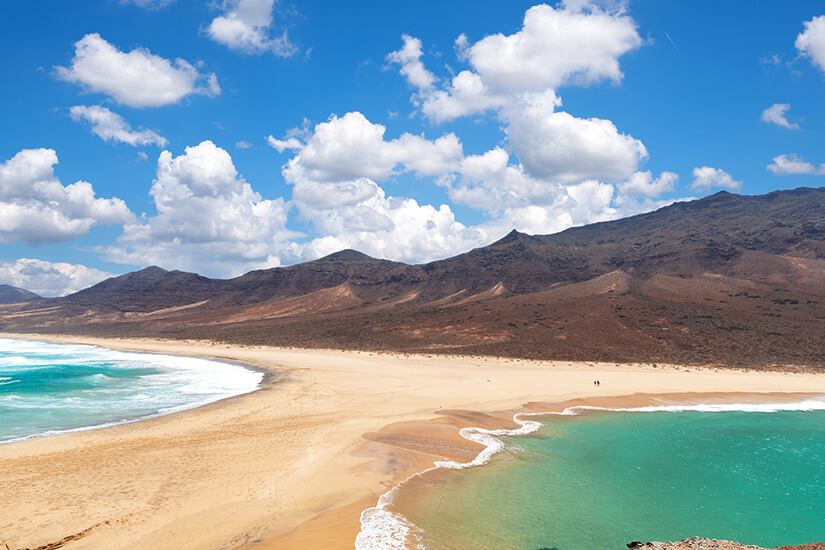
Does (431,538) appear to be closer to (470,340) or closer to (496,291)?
(470,340)

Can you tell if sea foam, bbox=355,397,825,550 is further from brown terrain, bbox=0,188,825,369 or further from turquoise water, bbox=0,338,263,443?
brown terrain, bbox=0,188,825,369

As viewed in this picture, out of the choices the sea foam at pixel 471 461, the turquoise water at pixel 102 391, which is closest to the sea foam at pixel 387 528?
the sea foam at pixel 471 461

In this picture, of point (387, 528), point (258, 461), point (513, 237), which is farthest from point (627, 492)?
point (513, 237)

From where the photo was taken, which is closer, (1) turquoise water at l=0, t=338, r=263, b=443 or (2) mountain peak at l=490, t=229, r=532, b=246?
(1) turquoise water at l=0, t=338, r=263, b=443

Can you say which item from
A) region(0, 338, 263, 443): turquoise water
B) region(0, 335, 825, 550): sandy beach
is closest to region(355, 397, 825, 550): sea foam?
region(0, 335, 825, 550): sandy beach

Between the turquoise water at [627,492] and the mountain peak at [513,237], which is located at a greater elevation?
the mountain peak at [513,237]

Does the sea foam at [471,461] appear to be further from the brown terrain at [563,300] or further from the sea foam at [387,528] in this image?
the brown terrain at [563,300]

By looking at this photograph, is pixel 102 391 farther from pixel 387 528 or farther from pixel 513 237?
pixel 513 237

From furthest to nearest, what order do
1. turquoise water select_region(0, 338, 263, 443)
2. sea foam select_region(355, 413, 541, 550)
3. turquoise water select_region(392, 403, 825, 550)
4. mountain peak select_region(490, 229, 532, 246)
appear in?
1. mountain peak select_region(490, 229, 532, 246)
2. turquoise water select_region(0, 338, 263, 443)
3. turquoise water select_region(392, 403, 825, 550)
4. sea foam select_region(355, 413, 541, 550)
